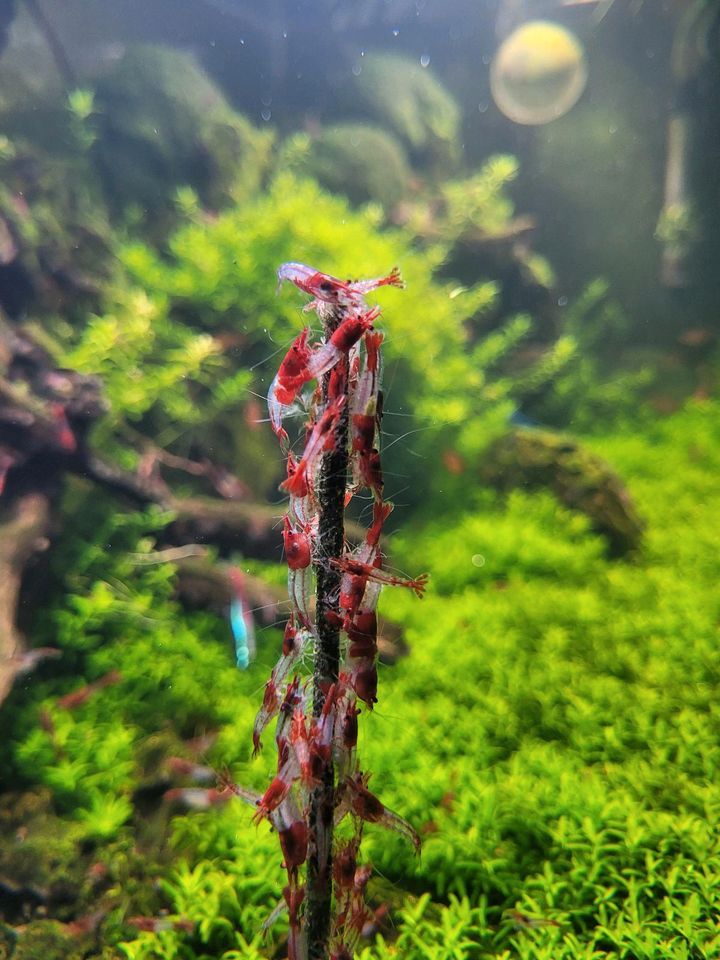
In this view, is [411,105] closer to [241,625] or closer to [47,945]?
[241,625]

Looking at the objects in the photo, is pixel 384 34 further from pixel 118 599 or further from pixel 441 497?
pixel 118 599

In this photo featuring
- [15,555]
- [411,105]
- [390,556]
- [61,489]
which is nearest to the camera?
[390,556]

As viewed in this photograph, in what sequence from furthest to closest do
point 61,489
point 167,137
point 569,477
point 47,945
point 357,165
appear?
point 357,165, point 167,137, point 569,477, point 61,489, point 47,945

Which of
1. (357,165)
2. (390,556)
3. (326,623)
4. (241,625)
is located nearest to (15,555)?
(241,625)

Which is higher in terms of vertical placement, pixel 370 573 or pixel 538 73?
pixel 538 73

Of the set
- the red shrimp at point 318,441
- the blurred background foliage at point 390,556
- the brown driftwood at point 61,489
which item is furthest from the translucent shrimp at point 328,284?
the brown driftwood at point 61,489

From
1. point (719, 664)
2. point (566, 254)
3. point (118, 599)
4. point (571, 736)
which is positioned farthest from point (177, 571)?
point (566, 254)
